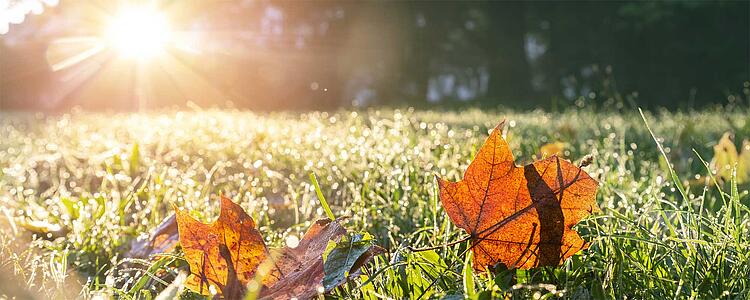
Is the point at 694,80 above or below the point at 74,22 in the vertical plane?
below

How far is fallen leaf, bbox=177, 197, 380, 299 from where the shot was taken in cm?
98

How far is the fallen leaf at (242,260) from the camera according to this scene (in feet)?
3.20

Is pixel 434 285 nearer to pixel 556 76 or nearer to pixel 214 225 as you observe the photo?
pixel 214 225

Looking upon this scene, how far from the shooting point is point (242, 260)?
1.00m

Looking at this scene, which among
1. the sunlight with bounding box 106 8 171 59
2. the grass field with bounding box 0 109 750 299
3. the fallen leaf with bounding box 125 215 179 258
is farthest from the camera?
the sunlight with bounding box 106 8 171 59

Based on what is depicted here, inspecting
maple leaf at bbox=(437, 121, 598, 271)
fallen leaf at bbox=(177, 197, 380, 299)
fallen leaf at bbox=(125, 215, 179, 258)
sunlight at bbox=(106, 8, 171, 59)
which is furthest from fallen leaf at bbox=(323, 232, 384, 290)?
sunlight at bbox=(106, 8, 171, 59)

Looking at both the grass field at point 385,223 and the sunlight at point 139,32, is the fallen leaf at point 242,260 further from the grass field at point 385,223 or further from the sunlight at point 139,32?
the sunlight at point 139,32

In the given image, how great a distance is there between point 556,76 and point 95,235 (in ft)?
68.0

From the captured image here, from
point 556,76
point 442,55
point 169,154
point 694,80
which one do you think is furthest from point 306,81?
point 169,154

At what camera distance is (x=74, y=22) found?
1817 cm

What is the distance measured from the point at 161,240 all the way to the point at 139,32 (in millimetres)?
15423

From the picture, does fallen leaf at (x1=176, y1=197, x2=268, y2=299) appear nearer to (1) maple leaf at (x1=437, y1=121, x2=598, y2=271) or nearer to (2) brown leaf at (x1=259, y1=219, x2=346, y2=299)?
(2) brown leaf at (x1=259, y1=219, x2=346, y2=299)

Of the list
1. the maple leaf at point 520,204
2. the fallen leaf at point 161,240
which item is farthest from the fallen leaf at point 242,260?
the fallen leaf at point 161,240

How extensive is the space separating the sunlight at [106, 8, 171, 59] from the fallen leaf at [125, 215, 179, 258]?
14.8 m
